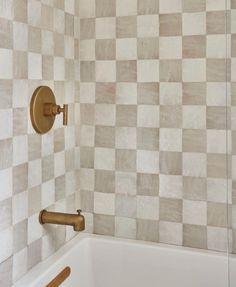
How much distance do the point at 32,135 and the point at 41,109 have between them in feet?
0.31

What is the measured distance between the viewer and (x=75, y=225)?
124 centimetres

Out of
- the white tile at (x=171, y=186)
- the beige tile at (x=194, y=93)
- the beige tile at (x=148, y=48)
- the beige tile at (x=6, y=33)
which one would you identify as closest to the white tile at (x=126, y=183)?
the white tile at (x=171, y=186)

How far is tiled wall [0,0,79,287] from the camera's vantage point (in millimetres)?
1118

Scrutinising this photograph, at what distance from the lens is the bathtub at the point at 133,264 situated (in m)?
1.37

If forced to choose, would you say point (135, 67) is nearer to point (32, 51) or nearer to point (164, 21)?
point (164, 21)

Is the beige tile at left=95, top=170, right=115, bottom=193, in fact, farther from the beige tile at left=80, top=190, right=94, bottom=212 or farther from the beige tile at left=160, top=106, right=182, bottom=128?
the beige tile at left=160, top=106, right=182, bottom=128

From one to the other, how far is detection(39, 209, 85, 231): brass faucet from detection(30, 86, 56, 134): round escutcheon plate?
28 cm

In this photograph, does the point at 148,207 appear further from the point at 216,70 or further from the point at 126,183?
the point at 216,70

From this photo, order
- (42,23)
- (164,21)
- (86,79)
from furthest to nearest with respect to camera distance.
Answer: (86,79) → (164,21) → (42,23)

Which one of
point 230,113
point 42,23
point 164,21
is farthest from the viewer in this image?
point 164,21

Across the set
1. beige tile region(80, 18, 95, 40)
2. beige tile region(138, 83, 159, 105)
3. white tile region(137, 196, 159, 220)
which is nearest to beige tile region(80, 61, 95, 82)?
beige tile region(80, 18, 95, 40)

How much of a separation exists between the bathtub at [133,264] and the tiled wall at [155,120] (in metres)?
0.06

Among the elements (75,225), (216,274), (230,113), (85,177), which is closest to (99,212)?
(85,177)

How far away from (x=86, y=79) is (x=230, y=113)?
63 centimetres
